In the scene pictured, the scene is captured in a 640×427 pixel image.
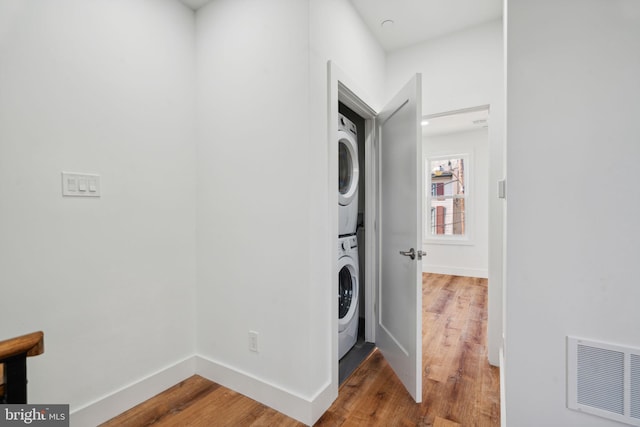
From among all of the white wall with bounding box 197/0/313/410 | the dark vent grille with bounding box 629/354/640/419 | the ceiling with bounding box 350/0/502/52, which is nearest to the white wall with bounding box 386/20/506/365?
the ceiling with bounding box 350/0/502/52

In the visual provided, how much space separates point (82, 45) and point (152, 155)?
0.62m

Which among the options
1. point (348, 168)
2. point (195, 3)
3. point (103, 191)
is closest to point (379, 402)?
point (348, 168)

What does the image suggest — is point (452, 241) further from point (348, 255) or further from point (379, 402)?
point (379, 402)

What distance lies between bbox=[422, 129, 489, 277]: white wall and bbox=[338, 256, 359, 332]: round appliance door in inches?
139

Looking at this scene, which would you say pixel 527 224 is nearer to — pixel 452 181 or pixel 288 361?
pixel 288 361

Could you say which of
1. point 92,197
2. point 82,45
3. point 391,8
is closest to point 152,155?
point 92,197

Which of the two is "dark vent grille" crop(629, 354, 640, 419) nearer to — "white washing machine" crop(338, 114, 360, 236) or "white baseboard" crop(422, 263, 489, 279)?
"white washing machine" crop(338, 114, 360, 236)

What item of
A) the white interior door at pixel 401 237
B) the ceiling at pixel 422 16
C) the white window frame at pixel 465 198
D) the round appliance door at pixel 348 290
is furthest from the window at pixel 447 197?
the round appliance door at pixel 348 290

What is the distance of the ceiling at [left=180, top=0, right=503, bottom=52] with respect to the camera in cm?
203

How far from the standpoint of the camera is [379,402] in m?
1.78

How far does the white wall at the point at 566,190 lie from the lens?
1064 millimetres

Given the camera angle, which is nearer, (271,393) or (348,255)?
(271,393)

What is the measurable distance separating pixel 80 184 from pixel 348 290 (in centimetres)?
193

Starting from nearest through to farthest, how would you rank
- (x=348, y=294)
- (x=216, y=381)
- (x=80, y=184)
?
(x=80, y=184), (x=216, y=381), (x=348, y=294)
